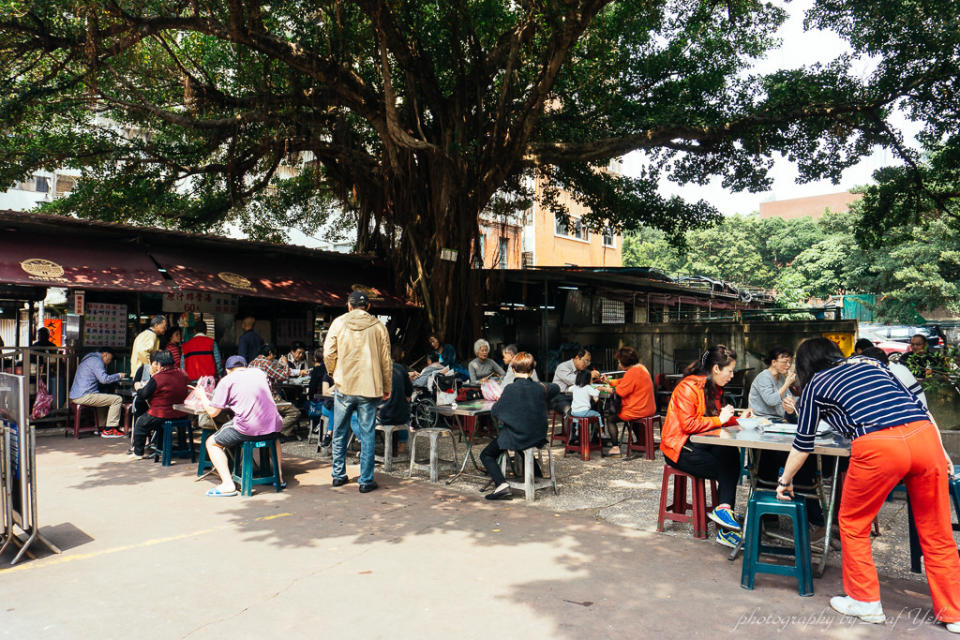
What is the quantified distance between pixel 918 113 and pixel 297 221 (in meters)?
15.0

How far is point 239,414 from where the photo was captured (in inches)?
229

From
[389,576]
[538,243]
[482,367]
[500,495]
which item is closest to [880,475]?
[389,576]

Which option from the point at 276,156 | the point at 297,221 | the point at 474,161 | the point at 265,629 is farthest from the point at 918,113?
the point at 297,221

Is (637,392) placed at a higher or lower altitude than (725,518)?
higher

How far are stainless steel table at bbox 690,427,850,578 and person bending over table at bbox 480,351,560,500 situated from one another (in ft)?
4.72

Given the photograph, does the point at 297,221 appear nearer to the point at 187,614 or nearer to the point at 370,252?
the point at 370,252

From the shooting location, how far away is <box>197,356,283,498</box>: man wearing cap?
583cm

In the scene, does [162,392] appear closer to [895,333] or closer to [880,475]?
[880,475]

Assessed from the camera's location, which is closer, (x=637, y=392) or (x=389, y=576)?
(x=389, y=576)

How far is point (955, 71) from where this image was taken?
9.35 metres

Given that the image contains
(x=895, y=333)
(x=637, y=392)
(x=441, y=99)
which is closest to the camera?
(x=637, y=392)

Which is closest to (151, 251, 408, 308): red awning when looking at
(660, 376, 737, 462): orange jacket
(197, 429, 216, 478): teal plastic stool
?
(197, 429, 216, 478): teal plastic stool

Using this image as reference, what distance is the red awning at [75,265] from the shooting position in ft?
28.1

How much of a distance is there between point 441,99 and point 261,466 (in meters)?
7.25
